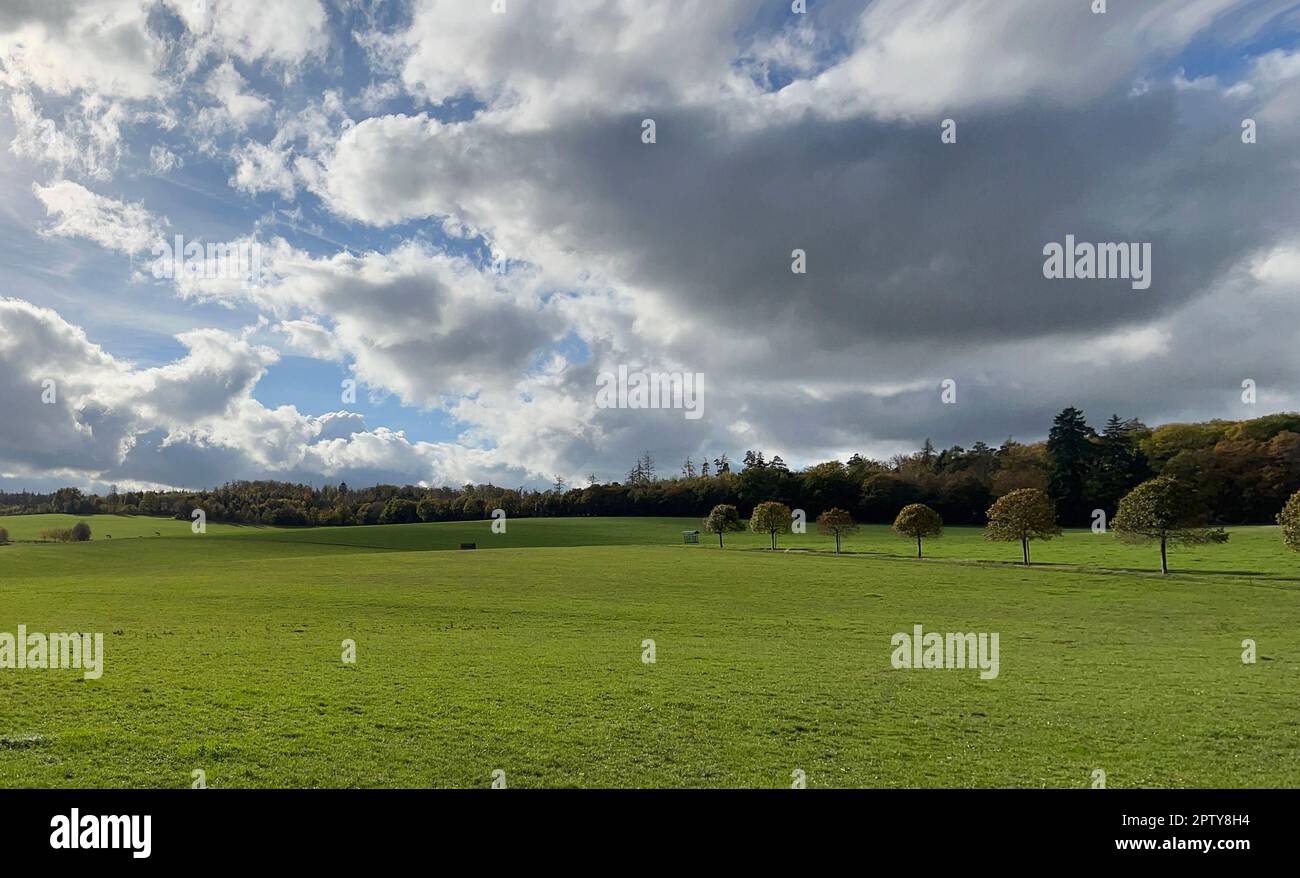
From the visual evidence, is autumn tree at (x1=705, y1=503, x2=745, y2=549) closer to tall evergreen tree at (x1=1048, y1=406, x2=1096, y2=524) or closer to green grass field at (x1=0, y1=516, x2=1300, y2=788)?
green grass field at (x1=0, y1=516, x2=1300, y2=788)

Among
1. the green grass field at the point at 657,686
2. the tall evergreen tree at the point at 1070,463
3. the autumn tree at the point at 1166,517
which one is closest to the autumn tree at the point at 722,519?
the green grass field at the point at 657,686

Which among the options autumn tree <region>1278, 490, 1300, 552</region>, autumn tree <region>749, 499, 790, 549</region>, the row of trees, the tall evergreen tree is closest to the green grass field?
the row of trees

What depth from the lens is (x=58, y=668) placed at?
24.0 meters

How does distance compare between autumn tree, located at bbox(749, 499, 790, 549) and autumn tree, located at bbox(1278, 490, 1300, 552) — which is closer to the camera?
autumn tree, located at bbox(1278, 490, 1300, 552)

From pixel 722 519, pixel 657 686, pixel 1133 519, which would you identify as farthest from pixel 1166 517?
pixel 722 519

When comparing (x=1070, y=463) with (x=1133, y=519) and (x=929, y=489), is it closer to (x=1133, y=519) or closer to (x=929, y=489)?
(x=929, y=489)

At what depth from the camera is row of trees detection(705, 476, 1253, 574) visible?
57875 mm

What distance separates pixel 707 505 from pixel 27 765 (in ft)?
492

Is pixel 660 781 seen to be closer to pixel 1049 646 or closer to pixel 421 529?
pixel 1049 646

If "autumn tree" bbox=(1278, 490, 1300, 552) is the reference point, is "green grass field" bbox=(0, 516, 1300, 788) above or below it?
below

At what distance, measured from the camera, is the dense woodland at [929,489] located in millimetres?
110938
